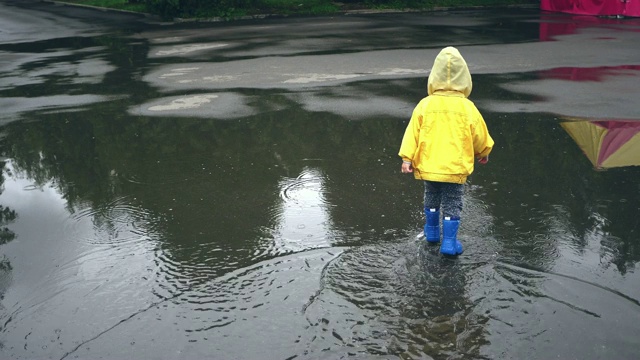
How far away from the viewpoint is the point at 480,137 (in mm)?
5070

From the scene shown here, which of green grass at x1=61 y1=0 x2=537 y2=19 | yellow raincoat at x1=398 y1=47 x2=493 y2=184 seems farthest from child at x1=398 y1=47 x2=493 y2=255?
green grass at x1=61 y1=0 x2=537 y2=19

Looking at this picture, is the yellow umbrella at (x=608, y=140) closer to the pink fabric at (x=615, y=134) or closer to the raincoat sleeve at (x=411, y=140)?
the pink fabric at (x=615, y=134)

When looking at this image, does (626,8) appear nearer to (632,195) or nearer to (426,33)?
(426,33)

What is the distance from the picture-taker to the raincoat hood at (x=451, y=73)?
195 inches

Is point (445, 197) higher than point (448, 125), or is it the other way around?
point (448, 125)

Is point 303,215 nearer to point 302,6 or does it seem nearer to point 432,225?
point 432,225

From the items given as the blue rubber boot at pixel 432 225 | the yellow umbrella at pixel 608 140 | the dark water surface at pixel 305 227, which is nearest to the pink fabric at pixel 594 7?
the dark water surface at pixel 305 227

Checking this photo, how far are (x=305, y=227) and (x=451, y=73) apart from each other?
1.73 metres

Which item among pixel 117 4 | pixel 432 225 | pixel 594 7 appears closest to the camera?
pixel 432 225

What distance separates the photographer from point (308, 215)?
5.98 metres

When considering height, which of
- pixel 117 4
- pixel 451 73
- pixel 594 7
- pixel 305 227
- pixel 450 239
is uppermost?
pixel 451 73

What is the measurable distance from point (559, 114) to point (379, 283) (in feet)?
17.5

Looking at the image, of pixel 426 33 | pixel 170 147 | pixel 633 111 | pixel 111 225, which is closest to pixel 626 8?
pixel 426 33

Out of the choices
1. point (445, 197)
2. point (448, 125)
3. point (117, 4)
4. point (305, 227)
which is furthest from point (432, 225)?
point (117, 4)
